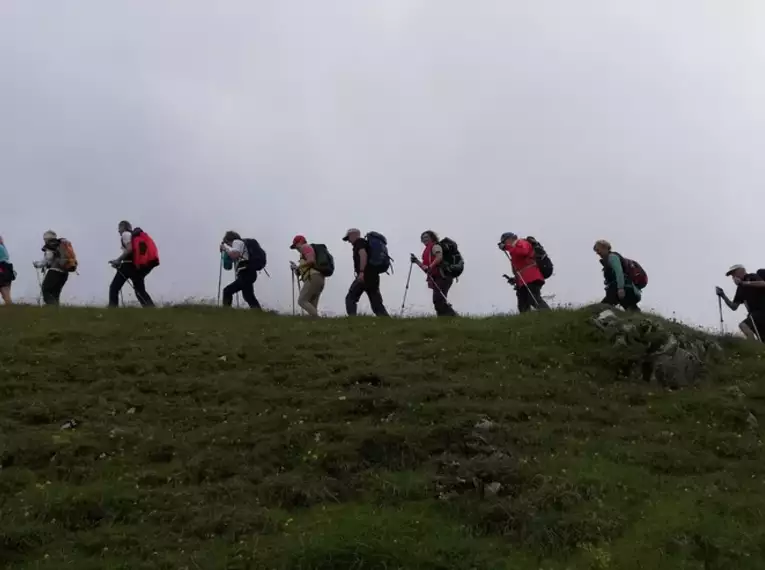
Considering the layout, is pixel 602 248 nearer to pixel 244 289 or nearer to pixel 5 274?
pixel 244 289

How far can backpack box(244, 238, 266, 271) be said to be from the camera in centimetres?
1930

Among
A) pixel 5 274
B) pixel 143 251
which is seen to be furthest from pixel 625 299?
pixel 5 274

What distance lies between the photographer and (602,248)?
55.7ft

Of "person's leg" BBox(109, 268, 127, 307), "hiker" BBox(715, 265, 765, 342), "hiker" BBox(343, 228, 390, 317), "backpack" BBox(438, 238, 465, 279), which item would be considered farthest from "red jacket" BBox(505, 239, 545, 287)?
"person's leg" BBox(109, 268, 127, 307)

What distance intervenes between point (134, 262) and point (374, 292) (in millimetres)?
5566

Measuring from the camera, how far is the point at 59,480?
9.37m

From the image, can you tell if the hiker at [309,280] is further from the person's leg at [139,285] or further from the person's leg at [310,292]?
the person's leg at [139,285]

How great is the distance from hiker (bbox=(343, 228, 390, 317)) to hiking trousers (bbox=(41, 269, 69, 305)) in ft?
22.4

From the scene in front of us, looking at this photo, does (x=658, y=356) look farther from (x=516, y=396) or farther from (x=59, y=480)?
(x=59, y=480)

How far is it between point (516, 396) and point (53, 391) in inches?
270

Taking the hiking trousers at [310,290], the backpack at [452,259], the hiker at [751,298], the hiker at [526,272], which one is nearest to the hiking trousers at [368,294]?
the hiking trousers at [310,290]

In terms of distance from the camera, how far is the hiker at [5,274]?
19.9m

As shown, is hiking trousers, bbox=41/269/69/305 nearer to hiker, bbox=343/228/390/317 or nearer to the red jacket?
hiker, bbox=343/228/390/317

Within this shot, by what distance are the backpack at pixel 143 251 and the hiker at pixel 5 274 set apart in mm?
3503
